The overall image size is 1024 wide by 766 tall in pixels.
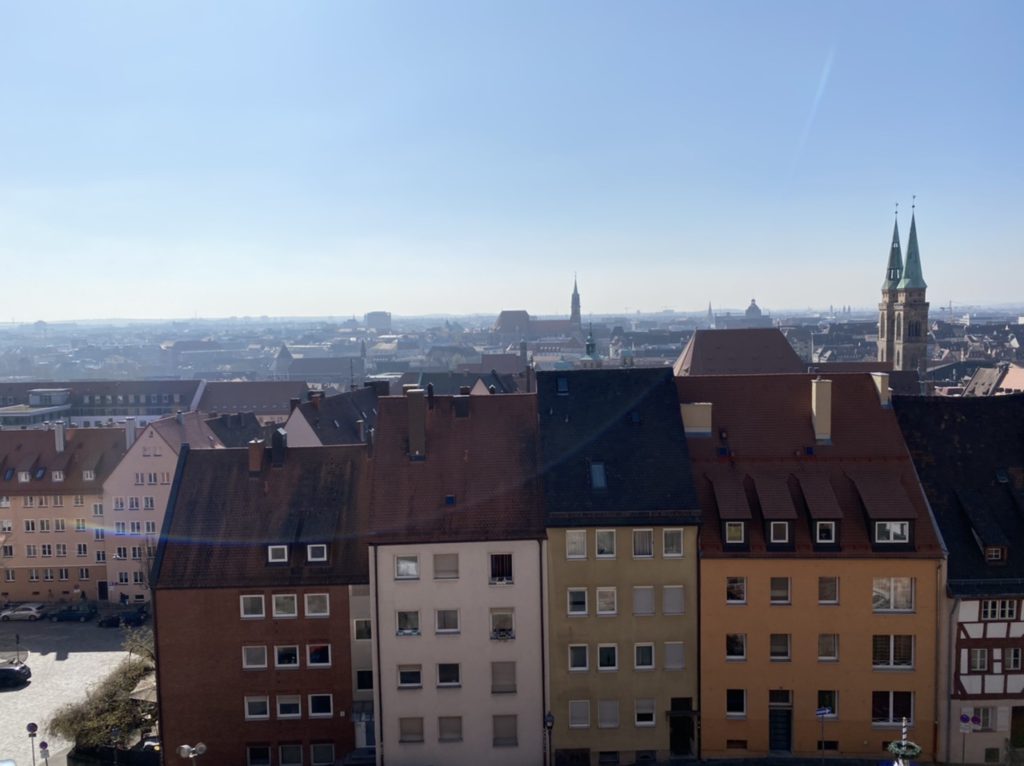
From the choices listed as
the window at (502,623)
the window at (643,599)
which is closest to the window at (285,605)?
the window at (502,623)

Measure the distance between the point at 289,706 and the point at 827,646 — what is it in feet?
68.0

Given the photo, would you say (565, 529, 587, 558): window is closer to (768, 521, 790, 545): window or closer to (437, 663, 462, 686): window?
(437, 663, 462, 686): window

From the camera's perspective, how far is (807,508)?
3584 centimetres

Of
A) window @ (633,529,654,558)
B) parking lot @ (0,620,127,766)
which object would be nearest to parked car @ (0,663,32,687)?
parking lot @ (0,620,127,766)

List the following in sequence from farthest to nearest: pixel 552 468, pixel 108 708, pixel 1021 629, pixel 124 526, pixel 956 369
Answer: pixel 956 369 → pixel 124 526 → pixel 108 708 → pixel 552 468 → pixel 1021 629

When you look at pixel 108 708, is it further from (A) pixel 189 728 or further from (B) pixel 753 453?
(B) pixel 753 453

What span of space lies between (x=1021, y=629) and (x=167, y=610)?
3195cm

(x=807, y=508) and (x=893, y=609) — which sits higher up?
(x=807, y=508)

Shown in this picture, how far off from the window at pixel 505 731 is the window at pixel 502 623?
3.11 metres

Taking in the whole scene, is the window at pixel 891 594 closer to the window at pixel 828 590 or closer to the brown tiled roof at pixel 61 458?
the window at pixel 828 590

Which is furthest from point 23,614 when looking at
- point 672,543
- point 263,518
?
point 672,543

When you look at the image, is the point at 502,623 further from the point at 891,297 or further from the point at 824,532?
the point at 891,297

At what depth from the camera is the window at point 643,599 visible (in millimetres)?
35656

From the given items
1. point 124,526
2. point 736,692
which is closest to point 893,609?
point 736,692
